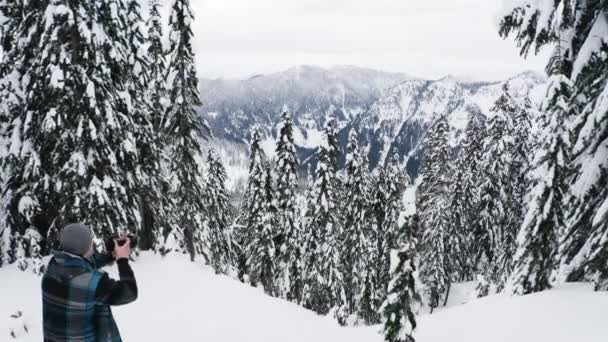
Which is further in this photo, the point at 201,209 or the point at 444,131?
the point at 444,131

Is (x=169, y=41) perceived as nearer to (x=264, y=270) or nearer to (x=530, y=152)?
(x=264, y=270)

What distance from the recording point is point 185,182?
22.8m

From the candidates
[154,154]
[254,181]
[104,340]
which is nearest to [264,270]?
[254,181]

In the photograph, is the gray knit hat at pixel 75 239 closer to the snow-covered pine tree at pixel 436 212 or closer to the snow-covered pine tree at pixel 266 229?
the snow-covered pine tree at pixel 266 229

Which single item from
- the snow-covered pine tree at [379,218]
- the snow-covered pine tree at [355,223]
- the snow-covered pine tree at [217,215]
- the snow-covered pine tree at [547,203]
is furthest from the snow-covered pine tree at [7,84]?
the snow-covered pine tree at [379,218]

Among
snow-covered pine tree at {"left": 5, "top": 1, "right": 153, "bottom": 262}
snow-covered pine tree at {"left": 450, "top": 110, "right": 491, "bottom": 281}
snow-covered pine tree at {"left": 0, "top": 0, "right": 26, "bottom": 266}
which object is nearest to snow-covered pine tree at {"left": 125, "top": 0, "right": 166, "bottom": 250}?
snow-covered pine tree at {"left": 5, "top": 1, "right": 153, "bottom": 262}

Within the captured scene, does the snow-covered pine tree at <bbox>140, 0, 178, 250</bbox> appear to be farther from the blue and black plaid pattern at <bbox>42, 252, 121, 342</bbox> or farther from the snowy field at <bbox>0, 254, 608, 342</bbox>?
the blue and black plaid pattern at <bbox>42, 252, 121, 342</bbox>

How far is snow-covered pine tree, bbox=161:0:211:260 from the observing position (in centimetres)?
2069

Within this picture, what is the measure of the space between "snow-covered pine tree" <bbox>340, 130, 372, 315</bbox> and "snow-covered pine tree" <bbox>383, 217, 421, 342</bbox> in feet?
75.7

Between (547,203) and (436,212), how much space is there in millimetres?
26660

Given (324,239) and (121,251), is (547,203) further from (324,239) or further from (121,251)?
(324,239)

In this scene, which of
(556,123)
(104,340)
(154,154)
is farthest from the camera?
(154,154)

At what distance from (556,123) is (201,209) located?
18785mm

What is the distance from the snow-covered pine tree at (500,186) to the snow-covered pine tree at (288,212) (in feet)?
50.1
